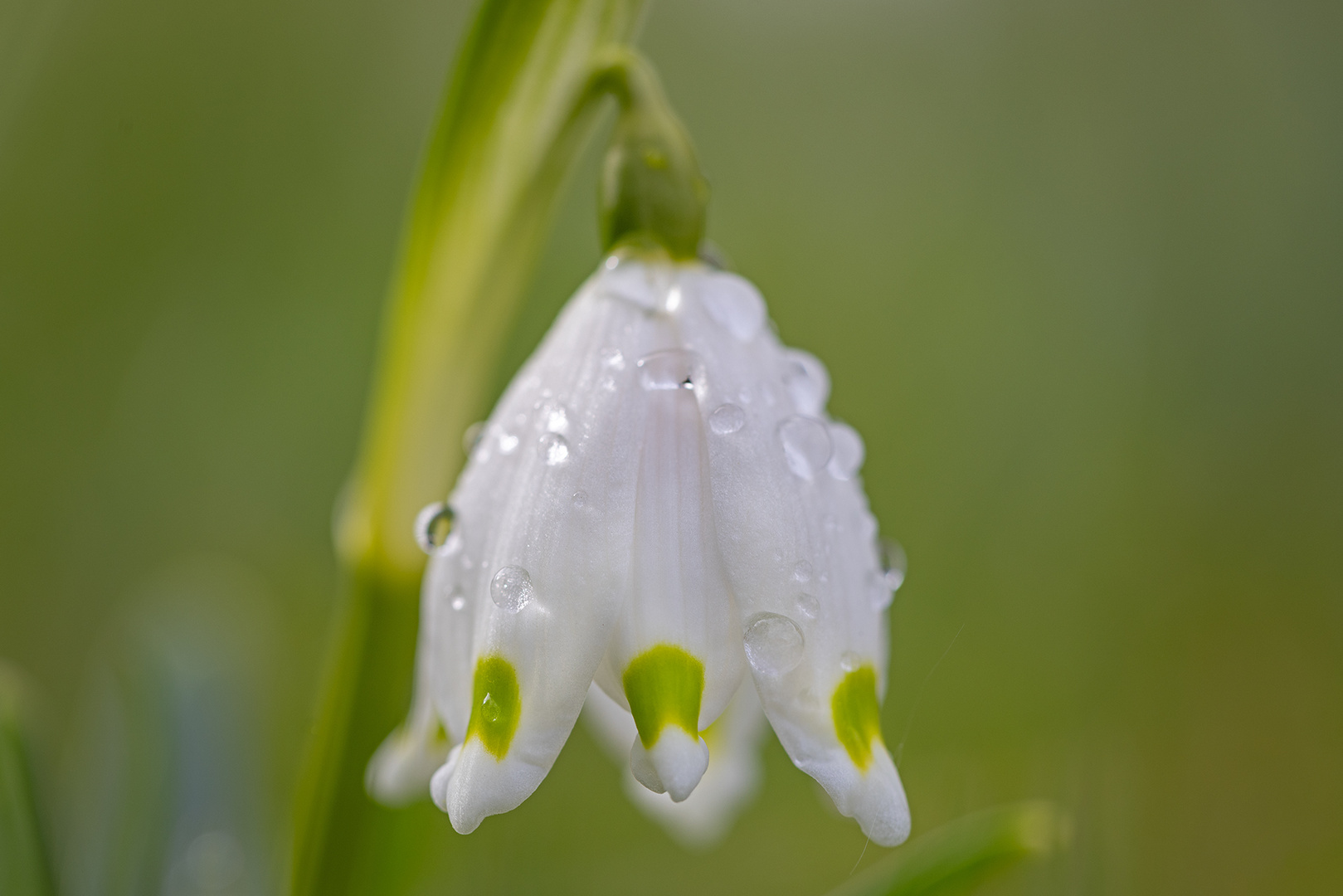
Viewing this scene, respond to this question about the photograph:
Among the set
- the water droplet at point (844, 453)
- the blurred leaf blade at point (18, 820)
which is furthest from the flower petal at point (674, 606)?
the blurred leaf blade at point (18, 820)

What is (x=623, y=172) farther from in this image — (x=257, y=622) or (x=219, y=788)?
(x=257, y=622)

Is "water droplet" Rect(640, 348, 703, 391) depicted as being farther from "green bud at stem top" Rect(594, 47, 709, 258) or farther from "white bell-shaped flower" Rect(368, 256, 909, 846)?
"green bud at stem top" Rect(594, 47, 709, 258)

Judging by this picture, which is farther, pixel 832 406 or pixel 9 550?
pixel 832 406

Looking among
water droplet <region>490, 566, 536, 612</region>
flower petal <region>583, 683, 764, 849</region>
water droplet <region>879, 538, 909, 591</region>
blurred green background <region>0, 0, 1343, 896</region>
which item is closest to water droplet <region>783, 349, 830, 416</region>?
water droplet <region>879, 538, 909, 591</region>

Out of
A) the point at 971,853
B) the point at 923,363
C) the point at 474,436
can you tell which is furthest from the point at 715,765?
the point at 923,363

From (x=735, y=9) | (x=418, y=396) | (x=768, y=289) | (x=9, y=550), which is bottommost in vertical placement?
(x=9, y=550)

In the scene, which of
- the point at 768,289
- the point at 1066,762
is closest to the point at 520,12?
the point at 1066,762

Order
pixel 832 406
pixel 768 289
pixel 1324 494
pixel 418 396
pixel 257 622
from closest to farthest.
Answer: pixel 418 396 → pixel 257 622 → pixel 1324 494 → pixel 832 406 → pixel 768 289
